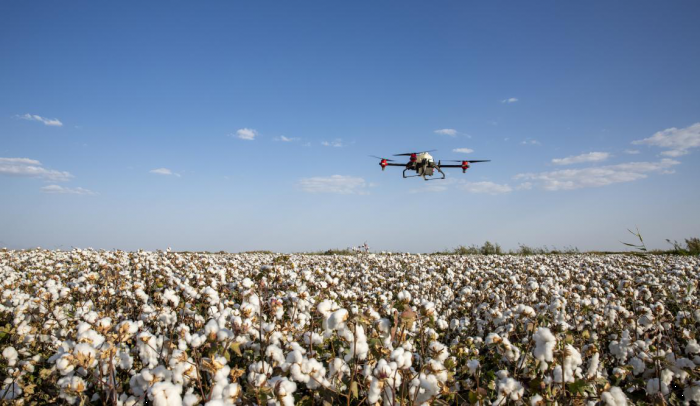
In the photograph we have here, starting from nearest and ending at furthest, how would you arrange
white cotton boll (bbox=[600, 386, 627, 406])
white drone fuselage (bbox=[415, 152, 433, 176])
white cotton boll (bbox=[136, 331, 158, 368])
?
white cotton boll (bbox=[600, 386, 627, 406]) < white cotton boll (bbox=[136, 331, 158, 368]) < white drone fuselage (bbox=[415, 152, 433, 176])

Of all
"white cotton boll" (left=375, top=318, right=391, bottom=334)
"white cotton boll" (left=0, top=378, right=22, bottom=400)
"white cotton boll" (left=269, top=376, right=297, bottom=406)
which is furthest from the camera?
"white cotton boll" (left=0, top=378, right=22, bottom=400)

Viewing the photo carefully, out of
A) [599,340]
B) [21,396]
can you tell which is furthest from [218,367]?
[599,340]

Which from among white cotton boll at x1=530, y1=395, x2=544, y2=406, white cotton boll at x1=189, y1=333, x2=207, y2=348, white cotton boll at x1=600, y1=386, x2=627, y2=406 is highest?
white cotton boll at x1=189, y1=333, x2=207, y2=348

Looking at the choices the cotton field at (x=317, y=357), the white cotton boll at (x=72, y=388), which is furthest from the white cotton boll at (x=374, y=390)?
the white cotton boll at (x=72, y=388)

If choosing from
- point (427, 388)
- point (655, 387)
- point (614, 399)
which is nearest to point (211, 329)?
point (427, 388)

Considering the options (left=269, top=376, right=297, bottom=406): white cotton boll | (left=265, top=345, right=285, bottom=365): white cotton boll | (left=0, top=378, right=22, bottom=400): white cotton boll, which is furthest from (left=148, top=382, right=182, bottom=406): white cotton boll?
(left=0, top=378, right=22, bottom=400): white cotton boll

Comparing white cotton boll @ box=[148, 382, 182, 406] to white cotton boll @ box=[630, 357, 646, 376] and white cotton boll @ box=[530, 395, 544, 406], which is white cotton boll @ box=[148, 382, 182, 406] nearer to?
white cotton boll @ box=[530, 395, 544, 406]

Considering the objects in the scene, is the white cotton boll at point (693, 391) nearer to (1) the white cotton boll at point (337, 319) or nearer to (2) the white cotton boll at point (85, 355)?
(1) the white cotton boll at point (337, 319)

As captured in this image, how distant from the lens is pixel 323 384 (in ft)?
9.03

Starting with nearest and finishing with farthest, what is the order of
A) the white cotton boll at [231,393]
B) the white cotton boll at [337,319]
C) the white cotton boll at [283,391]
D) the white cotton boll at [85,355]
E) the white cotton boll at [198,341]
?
the white cotton boll at [231,393]
the white cotton boll at [283,391]
the white cotton boll at [85,355]
the white cotton boll at [337,319]
the white cotton boll at [198,341]

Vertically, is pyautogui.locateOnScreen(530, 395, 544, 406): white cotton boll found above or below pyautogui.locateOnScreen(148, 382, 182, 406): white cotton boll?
below

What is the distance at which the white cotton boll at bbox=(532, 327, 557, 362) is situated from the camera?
2666mm

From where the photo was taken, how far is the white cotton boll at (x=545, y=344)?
8.75 feet

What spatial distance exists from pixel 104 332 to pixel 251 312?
1188 mm
